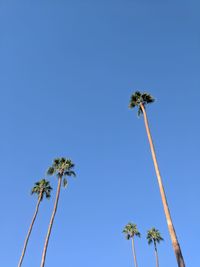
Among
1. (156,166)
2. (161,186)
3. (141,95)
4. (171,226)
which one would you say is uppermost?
(141,95)

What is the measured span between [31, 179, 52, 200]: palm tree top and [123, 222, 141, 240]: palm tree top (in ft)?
85.4

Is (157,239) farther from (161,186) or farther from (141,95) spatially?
(161,186)

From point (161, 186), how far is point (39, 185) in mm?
28413

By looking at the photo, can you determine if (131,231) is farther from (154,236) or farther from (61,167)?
(61,167)

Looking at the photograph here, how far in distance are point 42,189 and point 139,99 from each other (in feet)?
70.8

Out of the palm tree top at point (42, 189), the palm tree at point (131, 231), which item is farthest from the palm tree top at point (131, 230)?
the palm tree top at point (42, 189)

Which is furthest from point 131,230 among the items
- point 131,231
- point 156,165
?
point 156,165

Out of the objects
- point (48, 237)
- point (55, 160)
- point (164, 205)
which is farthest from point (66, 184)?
point (164, 205)

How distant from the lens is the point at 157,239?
71.4m

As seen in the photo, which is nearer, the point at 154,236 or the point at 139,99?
the point at 139,99

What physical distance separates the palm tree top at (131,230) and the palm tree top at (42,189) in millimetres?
26032

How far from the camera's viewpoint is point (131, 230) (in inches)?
2785

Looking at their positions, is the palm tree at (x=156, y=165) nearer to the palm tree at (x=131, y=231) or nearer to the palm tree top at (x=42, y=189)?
the palm tree top at (x=42, y=189)

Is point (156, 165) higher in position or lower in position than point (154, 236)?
lower
